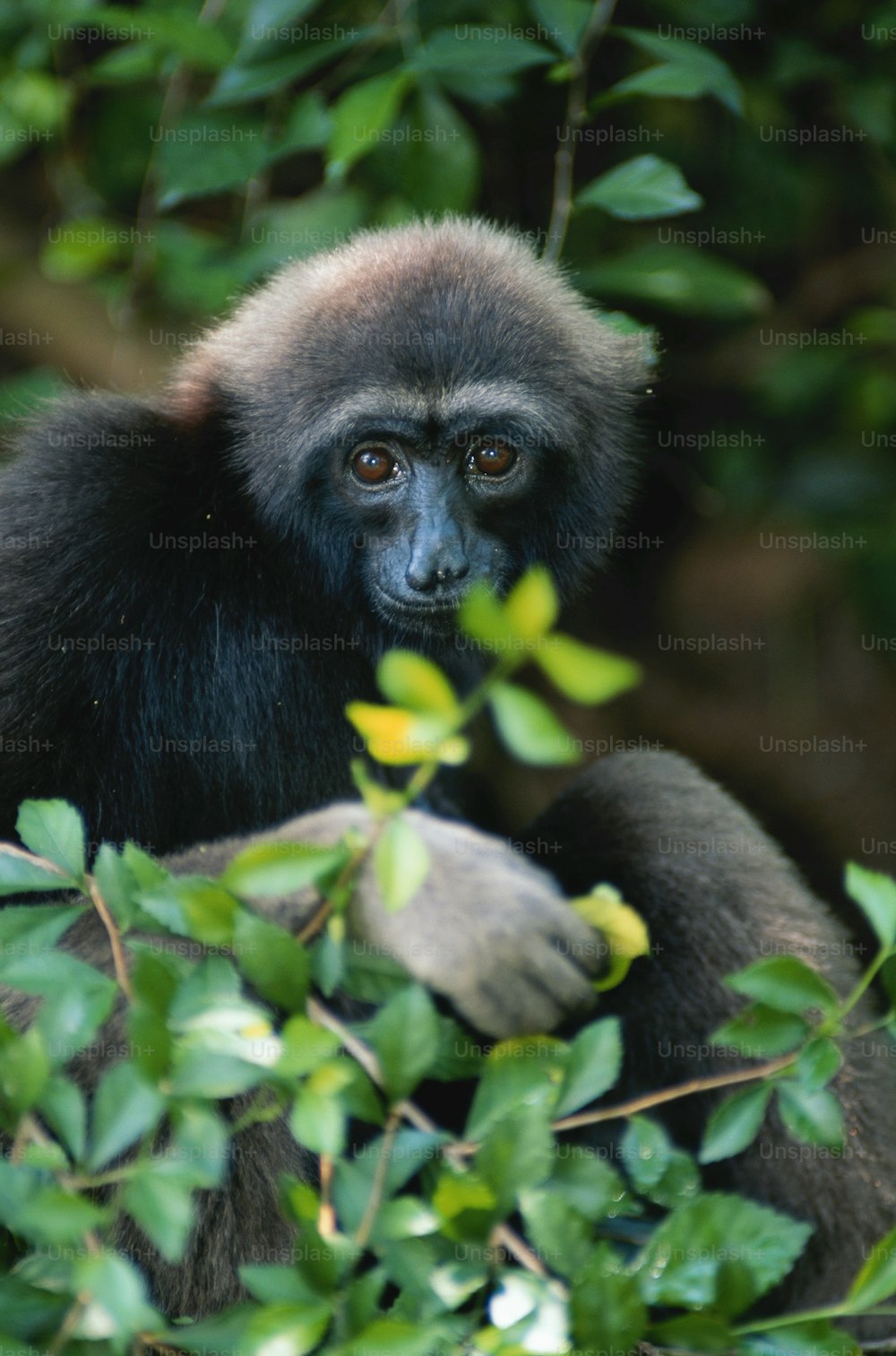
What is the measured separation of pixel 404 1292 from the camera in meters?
2.51

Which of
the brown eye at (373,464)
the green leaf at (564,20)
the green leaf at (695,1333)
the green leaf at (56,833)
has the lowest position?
the green leaf at (695,1333)

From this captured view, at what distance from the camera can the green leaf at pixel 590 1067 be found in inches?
106

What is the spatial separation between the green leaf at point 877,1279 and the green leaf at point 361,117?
153 inches

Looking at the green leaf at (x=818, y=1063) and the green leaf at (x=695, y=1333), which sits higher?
the green leaf at (x=818, y=1063)

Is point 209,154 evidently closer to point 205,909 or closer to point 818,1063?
point 205,909

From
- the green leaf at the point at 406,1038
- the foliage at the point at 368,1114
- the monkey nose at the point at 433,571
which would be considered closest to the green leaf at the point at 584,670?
the foliage at the point at 368,1114

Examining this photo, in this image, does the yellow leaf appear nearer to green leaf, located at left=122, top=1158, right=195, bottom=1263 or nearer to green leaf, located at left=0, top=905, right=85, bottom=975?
green leaf, located at left=0, top=905, right=85, bottom=975

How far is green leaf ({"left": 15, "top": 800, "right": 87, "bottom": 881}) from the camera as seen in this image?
2.79 metres

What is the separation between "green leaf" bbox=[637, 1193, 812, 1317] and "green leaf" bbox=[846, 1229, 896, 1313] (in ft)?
0.70

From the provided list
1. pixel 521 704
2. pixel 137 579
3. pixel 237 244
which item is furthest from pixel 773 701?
pixel 521 704

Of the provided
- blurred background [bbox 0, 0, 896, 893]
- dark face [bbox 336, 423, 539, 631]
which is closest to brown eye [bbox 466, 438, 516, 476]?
dark face [bbox 336, 423, 539, 631]

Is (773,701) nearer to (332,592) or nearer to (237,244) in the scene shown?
(237,244)

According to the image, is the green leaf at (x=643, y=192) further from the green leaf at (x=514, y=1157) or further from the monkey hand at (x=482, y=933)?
the green leaf at (x=514, y=1157)

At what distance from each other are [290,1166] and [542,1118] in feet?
3.29
